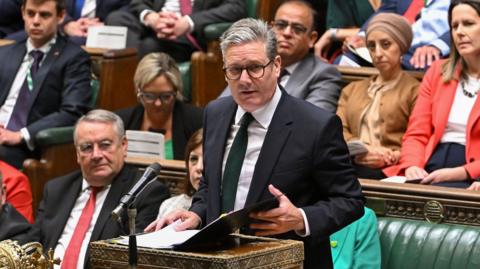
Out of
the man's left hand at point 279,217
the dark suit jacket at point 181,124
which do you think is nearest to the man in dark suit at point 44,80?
the dark suit jacket at point 181,124

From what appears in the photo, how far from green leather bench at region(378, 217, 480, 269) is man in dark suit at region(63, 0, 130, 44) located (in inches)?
120

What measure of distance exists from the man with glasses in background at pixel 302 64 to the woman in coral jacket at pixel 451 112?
1.48 ft

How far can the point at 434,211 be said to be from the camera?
4.14 meters

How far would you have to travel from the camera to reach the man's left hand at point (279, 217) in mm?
2824

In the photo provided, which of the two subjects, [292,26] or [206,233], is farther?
[292,26]

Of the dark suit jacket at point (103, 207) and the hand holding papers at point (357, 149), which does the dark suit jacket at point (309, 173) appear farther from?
the hand holding papers at point (357, 149)

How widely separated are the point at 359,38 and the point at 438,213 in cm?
166

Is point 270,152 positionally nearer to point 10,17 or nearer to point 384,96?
point 384,96

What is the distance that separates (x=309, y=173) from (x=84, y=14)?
4152mm

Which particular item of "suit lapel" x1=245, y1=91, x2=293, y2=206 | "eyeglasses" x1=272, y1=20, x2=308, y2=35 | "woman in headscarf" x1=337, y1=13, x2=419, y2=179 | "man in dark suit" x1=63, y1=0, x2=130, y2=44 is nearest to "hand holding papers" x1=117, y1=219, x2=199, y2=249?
"suit lapel" x1=245, y1=91, x2=293, y2=206

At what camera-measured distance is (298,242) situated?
2.86 metres

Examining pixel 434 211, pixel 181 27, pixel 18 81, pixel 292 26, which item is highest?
pixel 292 26

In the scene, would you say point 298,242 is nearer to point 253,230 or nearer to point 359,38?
point 253,230

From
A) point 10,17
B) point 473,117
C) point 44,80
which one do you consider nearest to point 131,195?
point 473,117
